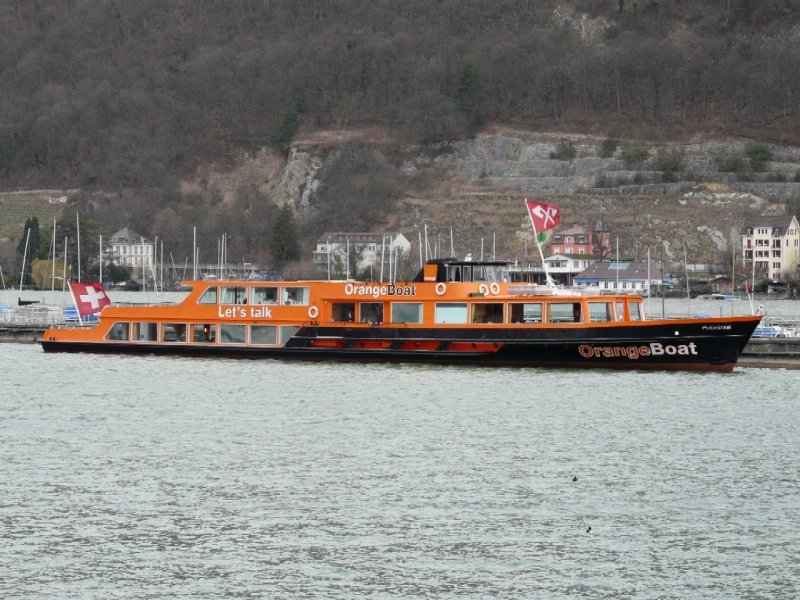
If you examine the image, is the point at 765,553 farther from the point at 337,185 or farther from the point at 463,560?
the point at 337,185

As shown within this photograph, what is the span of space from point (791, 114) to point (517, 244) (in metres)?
52.6

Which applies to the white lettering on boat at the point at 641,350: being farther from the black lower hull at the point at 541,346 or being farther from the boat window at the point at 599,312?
the boat window at the point at 599,312

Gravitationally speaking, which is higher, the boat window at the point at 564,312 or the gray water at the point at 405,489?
the boat window at the point at 564,312

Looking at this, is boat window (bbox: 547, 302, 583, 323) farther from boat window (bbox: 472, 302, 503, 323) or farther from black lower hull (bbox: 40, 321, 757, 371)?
boat window (bbox: 472, 302, 503, 323)

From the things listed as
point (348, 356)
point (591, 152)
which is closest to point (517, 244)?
point (591, 152)

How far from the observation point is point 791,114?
18912 cm

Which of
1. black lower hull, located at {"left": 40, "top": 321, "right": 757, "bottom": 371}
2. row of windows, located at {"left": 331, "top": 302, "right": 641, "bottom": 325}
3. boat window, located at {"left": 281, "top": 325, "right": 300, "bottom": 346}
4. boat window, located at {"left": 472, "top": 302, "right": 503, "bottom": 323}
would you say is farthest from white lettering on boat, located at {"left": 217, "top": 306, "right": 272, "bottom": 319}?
boat window, located at {"left": 472, "top": 302, "right": 503, "bottom": 323}

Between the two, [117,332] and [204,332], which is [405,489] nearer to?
[204,332]

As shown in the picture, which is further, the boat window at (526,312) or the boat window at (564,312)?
the boat window at (526,312)

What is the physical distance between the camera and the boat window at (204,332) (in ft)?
196

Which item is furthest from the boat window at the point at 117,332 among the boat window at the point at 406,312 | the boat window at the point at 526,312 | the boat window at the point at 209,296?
the boat window at the point at 526,312

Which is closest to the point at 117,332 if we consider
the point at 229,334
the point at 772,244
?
the point at 229,334

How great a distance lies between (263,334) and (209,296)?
260cm

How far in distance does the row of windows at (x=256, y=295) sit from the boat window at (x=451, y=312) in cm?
524
